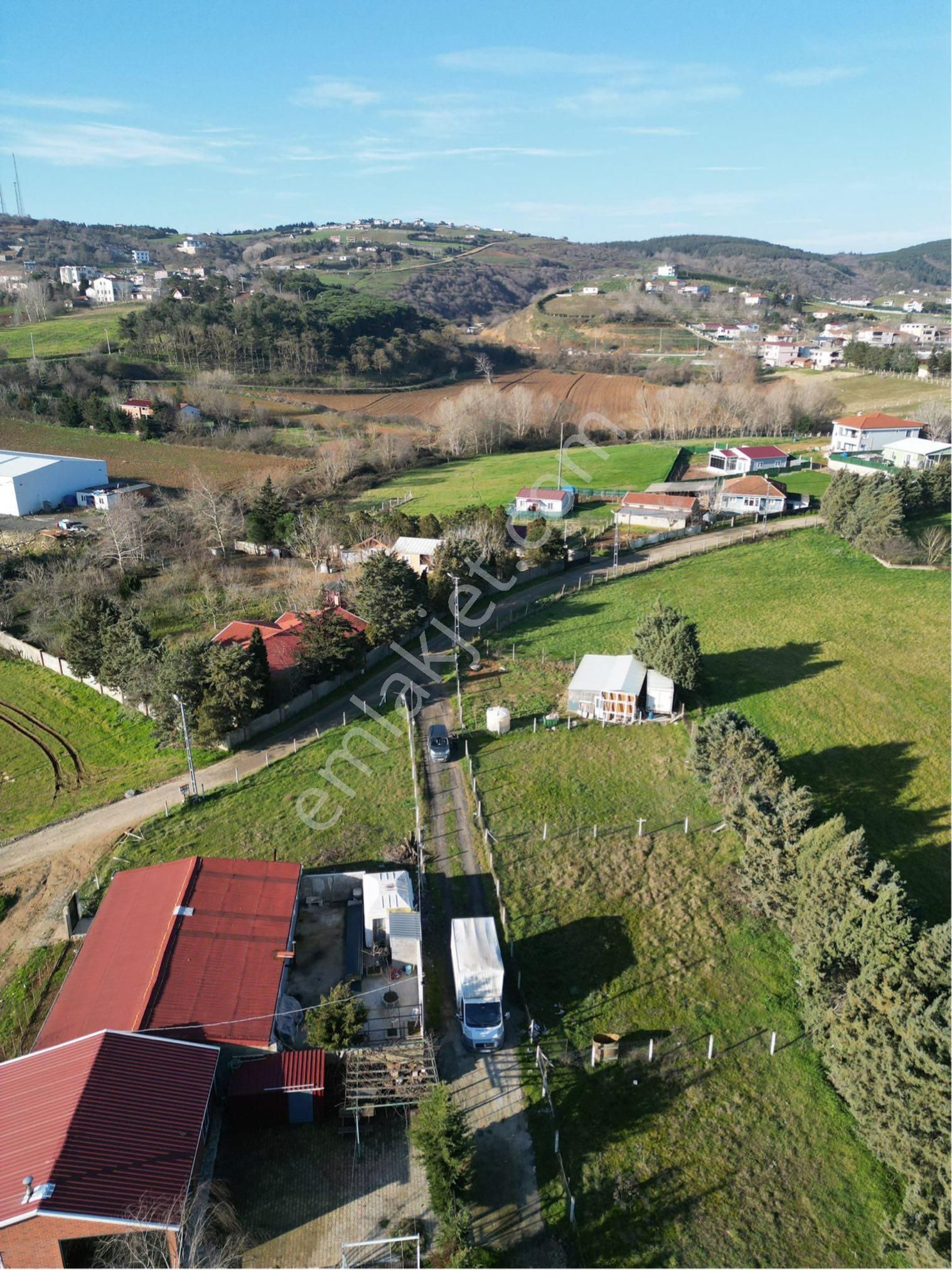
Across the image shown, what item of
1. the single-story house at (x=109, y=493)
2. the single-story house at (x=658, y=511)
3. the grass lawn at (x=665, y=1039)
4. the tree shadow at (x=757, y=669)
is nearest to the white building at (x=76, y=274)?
the single-story house at (x=109, y=493)

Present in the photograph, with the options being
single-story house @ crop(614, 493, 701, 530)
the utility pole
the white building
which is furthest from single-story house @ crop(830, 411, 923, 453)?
the white building

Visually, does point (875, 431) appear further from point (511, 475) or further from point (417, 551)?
point (417, 551)

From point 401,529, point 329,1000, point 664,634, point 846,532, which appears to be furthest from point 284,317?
point 329,1000

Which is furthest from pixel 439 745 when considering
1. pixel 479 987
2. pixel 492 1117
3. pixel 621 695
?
pixel 492 1117

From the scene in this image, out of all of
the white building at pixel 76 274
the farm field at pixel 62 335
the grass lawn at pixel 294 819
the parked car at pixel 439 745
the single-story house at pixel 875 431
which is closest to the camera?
the grass lawn at pixel 294 819

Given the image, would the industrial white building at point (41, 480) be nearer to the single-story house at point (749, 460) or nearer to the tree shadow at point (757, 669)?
the tree shadow at point (757, 669)

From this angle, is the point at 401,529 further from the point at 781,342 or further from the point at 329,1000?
the point at 781,342
